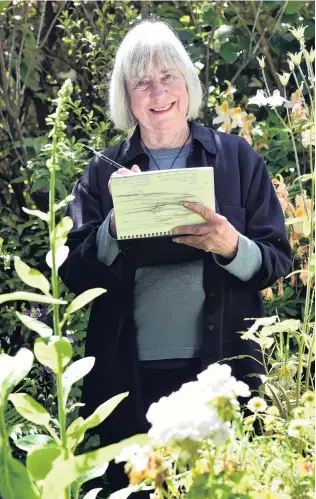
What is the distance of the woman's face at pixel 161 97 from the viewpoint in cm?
248

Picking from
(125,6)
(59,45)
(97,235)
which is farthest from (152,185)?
(59,45)

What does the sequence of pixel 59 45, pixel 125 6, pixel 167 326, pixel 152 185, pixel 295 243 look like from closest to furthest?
pixel 152 185 → pixel 167 326 → pixel 295 243 → pixel 125 6 → pixel 59 45

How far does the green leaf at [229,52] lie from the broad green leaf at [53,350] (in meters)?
2.89

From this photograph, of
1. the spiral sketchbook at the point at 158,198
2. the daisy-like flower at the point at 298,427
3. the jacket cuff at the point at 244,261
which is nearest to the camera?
the daisy-like flower at the point at 298,427

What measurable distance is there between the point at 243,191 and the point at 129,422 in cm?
69

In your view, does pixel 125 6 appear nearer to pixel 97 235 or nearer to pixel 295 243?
pixel 295 243

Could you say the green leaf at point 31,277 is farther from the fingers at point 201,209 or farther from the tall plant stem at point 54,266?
the fingers at point 201,209

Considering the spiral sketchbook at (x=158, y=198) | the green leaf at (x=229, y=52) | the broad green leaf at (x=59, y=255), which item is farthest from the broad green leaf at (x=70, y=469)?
the green leaf at (x=229, y=52)

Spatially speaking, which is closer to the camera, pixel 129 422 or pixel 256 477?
pixel 256 477

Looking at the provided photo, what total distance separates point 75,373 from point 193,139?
1243 mm

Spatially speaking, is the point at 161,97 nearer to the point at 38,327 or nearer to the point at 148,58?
the point at 148,58

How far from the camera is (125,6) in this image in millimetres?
3996

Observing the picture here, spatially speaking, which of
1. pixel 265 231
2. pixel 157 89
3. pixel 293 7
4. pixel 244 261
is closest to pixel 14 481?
pixel 244 261

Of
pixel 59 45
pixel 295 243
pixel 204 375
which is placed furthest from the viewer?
pixel 59 45
